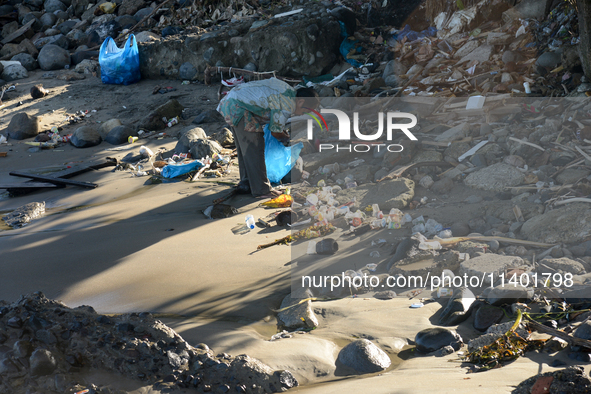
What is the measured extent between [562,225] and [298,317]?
91.4 inches

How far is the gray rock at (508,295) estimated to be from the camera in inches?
108

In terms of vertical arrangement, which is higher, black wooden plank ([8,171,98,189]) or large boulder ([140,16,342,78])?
large boulder ([140,16,342,78])

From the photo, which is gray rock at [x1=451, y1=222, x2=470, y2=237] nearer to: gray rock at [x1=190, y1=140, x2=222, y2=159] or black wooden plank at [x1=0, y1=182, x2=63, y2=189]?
gray rock at [x1=190, y1=140, x2=222, y2=159]

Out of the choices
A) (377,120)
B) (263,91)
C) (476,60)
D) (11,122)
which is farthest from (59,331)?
(11,122)

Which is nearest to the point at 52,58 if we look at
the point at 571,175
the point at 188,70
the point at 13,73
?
the point at 13,73

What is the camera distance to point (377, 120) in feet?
22.7

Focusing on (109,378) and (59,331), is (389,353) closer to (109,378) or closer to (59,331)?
(109,378)

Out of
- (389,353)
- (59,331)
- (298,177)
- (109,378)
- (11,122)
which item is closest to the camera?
(109,378)

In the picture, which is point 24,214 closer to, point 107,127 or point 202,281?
point 202,281

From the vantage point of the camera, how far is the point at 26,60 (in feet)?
38.5

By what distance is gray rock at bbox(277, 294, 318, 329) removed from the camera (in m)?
2.82

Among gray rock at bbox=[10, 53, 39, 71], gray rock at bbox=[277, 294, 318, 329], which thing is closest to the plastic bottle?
gray rock at bbox=[277, 294, 318, 329]

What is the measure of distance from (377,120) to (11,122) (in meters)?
6.89

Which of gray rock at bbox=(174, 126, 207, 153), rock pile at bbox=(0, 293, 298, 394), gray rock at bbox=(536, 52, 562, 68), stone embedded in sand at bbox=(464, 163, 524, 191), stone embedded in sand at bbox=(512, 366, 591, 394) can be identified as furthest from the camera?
gray rock at bbox=(174, 126, 207, 153)
